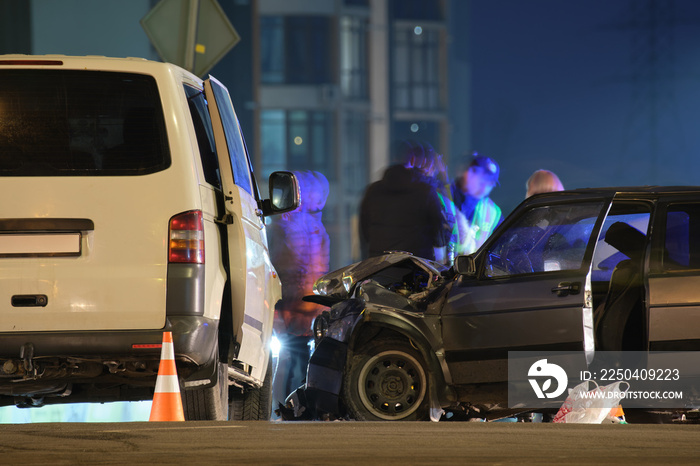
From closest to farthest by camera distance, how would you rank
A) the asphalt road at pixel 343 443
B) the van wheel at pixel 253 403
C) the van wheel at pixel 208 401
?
the asphalt road at pixel 343 443, the van wheel at pixel 208 401, the van wheel at pixel 253 403

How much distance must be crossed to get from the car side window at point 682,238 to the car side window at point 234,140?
2625 millimetres

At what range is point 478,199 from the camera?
37.8 feet

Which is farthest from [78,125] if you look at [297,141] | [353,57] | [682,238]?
[353,57]

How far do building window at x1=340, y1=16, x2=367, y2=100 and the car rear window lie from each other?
16777 mm

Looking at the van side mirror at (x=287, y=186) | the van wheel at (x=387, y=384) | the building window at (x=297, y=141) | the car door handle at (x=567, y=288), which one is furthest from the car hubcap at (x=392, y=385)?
the building window at (x=297, y=141)

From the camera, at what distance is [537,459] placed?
197 inches

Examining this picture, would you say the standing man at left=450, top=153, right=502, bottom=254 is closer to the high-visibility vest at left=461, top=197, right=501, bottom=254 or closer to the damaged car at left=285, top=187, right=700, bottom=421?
the high-visibility vest at left=461, top=197, right=501, bottom=254

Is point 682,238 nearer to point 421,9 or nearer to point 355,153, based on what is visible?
point 355,153

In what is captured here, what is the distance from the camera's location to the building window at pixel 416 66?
22688mm

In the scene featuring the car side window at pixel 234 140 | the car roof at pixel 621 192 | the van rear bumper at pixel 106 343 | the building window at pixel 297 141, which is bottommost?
the van rear bumper at pixel 106 343

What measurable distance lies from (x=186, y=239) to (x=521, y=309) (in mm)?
2257

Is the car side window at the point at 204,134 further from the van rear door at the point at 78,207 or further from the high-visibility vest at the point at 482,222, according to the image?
the high-visibility vest at the point at 482,222

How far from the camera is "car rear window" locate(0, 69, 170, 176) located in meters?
6.12

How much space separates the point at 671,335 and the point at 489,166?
476 centimetres
